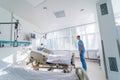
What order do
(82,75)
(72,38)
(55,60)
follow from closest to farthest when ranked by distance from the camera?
1. (82,75)
2. (55,60)
3. (72,38)

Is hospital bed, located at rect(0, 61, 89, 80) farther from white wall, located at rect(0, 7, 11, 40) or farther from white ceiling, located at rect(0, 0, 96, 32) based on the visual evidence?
white ceiling, located at rect(0, 0, 96, 32)

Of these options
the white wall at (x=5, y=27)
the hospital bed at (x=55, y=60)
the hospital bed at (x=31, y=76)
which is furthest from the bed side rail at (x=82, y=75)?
the white wall at (x=5, y=27)

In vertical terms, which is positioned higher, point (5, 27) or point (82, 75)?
point (5, 27)

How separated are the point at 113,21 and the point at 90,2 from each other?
1680 mm

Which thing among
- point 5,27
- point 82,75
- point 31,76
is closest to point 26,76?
point 31,76

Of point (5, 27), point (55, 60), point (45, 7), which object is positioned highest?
point (45, 7)

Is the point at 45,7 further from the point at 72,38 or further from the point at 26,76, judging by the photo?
the point at 72,38

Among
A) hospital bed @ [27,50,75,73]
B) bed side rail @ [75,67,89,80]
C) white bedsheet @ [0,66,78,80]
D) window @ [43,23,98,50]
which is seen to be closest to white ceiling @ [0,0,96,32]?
hospital bed @ [27,50,75,73]

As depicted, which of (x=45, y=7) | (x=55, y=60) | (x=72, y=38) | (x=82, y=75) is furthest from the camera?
(x=72, y=38)

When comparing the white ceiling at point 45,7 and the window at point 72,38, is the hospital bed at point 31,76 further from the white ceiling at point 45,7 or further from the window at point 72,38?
the window at point 72,38

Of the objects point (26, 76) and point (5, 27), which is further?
point (5, 27)

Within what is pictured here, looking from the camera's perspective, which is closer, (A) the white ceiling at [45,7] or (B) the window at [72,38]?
(A) the white ceiling at [45,7]

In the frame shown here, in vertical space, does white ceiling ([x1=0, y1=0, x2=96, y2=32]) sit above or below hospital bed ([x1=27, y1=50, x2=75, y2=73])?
above

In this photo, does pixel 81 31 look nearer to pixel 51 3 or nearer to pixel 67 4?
pixel 67 4
